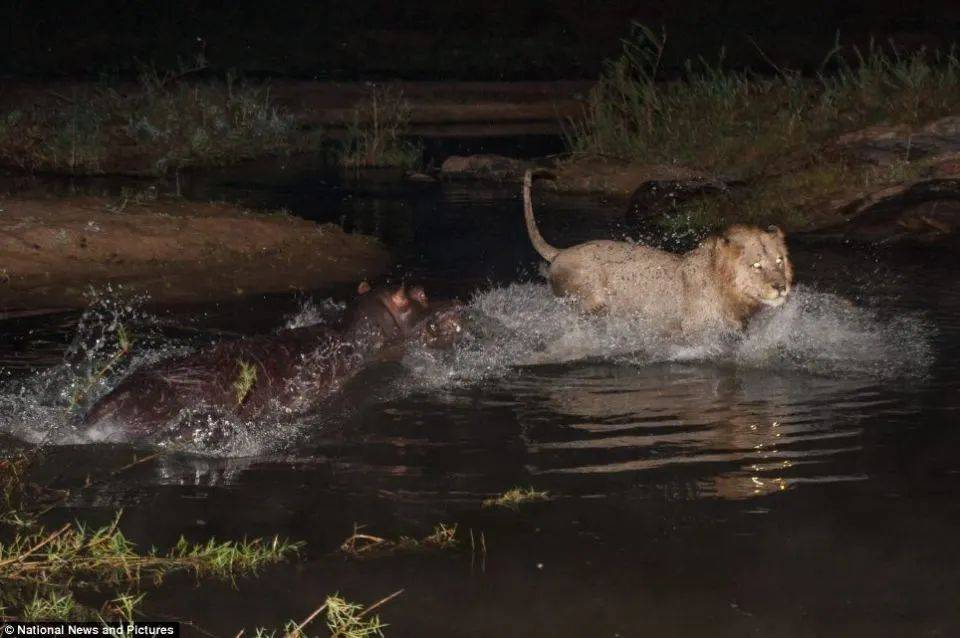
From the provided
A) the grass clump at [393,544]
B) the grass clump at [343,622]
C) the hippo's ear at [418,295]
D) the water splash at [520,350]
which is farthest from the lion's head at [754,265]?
the grass clump at [343,622]

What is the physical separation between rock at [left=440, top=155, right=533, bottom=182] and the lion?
25.1ft

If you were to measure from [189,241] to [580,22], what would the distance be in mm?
26859

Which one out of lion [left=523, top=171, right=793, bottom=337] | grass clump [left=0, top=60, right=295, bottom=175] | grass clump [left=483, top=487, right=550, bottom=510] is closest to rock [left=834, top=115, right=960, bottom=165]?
lion [left=523, top=171, right=793, bottom=337]

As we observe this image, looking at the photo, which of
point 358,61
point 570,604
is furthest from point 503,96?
point 570,604

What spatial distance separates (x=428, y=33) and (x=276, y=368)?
93.3 ft

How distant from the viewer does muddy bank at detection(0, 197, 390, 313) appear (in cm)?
957

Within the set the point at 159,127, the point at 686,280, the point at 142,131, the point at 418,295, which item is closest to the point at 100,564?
the point at 418,295

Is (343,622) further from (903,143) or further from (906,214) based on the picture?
(903,143)

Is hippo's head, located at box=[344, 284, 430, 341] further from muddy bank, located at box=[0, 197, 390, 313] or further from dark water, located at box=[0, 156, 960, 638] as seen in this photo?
muddy bank, located at box=[0, 197, 390, 313]

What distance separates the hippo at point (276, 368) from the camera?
5.97m

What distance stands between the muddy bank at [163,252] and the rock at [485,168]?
4.28m

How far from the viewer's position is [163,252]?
10.4 meters

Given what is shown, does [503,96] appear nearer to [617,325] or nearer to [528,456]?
[617,325]

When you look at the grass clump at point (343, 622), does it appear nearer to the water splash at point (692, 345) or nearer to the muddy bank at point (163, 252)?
the water splash at point (692, 345)
